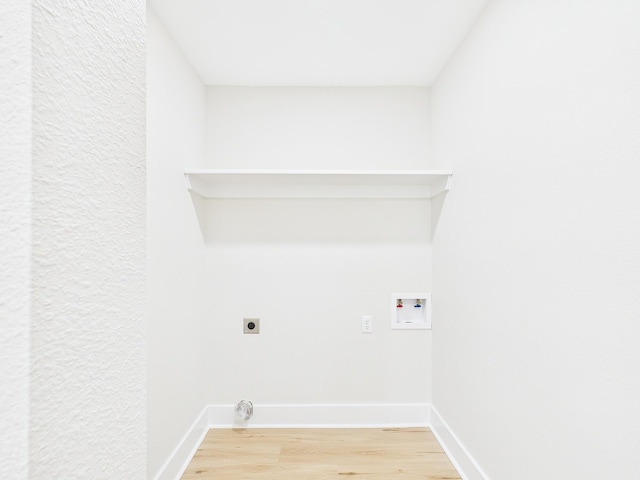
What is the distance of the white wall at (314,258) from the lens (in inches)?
93.9

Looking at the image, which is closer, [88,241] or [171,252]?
[88,241]

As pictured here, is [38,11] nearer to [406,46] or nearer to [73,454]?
[73,454]

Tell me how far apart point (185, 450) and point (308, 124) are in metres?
2.04

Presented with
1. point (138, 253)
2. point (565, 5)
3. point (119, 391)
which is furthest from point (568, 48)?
point (119, 391)

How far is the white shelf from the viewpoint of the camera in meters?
2.16

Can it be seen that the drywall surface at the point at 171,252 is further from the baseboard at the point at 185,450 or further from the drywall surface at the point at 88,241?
the drywall surface at the point at 88,241

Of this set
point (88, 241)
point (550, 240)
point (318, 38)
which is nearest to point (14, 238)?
point (88, 241)

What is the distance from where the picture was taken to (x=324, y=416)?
7.76ft

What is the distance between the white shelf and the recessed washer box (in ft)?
2.16

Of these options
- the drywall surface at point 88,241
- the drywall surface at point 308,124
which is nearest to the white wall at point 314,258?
the drywall surface at point 308,124

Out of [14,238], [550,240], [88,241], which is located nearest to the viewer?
[14,238]

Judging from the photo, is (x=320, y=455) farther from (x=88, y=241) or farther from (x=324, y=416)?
(x=88, y=241)

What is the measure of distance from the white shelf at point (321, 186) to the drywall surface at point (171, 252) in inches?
9.3

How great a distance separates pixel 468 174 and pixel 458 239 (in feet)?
→ 1.13
